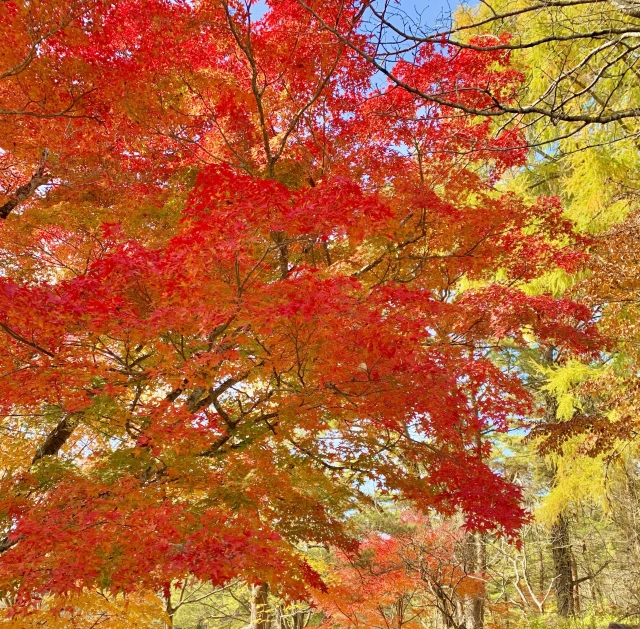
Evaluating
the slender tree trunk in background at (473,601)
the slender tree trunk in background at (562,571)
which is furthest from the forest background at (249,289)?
the slender tree trunk in background at (562,571)

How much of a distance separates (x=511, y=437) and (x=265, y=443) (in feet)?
53.8

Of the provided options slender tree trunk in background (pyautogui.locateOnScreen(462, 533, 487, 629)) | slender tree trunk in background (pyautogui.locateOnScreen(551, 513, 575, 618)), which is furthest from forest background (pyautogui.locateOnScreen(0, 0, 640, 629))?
slender tree trunk in background (pyautogui.locateOnScreen(551, 513, 575, 618))

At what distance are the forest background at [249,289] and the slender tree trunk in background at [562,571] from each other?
3.29ft

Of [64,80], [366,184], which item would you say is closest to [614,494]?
[366,184]

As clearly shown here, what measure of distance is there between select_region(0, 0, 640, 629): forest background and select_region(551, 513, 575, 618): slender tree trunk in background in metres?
1.00

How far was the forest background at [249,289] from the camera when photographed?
12.9 feet

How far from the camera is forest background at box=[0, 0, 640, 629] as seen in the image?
392 centimetres

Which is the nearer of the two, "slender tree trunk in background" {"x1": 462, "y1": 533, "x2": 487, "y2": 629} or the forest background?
the forest background

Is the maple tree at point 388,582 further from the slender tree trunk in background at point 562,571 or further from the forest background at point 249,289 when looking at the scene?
the slender tree trunk in background at point 562,571

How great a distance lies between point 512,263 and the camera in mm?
7820

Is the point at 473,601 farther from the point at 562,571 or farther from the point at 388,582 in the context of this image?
the point at 562,571

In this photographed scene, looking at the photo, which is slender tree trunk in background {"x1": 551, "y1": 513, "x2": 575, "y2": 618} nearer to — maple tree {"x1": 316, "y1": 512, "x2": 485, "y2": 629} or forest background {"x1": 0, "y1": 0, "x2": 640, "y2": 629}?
forest background {"x1": 0, "y1": 0, "x2": 640, "y2": 629}

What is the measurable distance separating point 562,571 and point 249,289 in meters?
10.4

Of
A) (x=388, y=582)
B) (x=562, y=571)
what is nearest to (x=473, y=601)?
(x=388, y=582)
